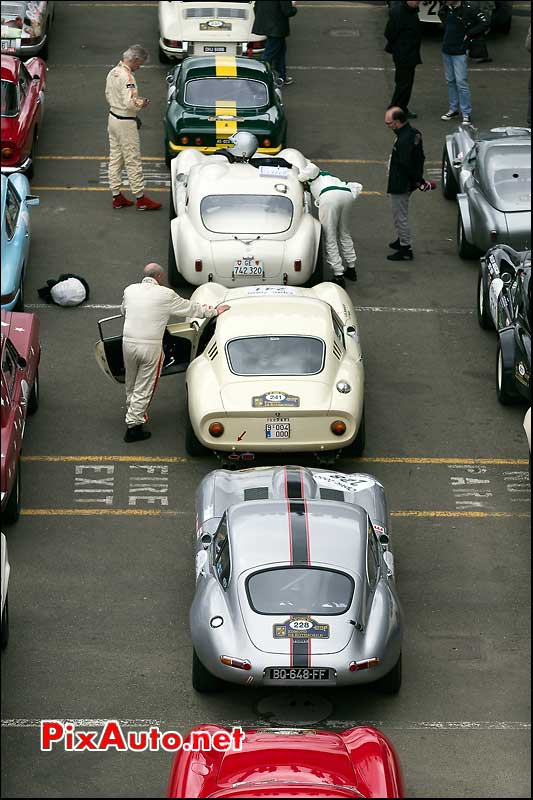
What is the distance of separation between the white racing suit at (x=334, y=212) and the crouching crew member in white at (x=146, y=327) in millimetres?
3086

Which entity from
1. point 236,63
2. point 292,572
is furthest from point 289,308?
point 236,63

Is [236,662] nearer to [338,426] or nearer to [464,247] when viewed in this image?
[338,426]

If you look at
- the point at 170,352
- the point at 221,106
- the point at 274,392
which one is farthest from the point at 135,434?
the point at 221,106

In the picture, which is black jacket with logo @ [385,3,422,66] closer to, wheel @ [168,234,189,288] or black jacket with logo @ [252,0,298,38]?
black jacket with logo @ [252,0,298,38]

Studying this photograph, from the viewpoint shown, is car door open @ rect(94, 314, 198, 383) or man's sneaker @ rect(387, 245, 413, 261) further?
man's sneaker @ rect(387, 245, 413, 261)

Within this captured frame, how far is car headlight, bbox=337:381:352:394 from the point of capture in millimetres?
12391

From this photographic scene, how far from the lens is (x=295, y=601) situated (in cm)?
954

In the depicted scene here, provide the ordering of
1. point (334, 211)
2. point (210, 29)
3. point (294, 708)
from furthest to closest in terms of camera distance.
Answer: point (210, 29) < point (334, 211) < point (294, 708)

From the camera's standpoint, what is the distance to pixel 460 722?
9695 millimetres

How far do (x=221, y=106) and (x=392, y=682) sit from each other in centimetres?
1091

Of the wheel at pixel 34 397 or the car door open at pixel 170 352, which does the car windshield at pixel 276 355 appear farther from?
the wheel at pixel 34 397

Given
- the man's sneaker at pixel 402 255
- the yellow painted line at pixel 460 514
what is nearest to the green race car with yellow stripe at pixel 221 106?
the man's sneaker at pixel 402 255

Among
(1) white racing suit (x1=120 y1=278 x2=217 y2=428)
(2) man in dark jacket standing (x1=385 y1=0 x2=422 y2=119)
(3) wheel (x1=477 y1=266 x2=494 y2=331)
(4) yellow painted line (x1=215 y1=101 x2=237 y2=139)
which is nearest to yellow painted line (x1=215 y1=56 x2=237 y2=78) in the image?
(4) yellow painted line (x1=215 y1=101 x2=237 y2=139)

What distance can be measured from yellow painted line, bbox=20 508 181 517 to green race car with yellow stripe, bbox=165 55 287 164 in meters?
7.05
